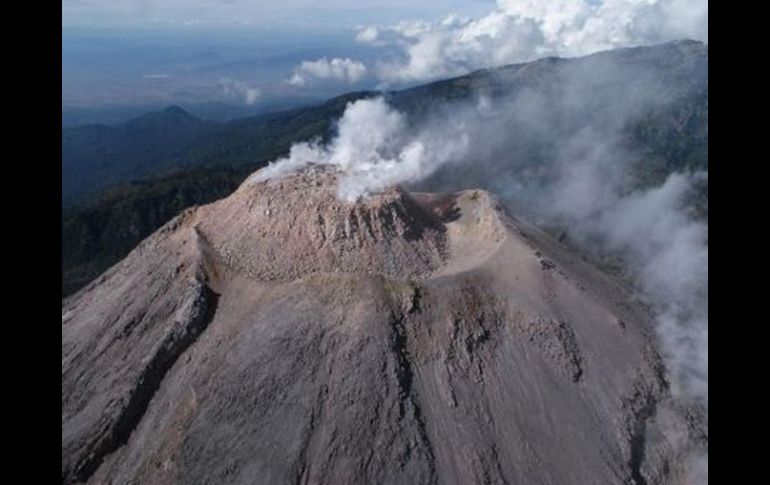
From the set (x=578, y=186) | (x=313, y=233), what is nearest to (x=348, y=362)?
(x=313, y=233)

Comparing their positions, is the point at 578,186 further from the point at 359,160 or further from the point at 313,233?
the point at 313,233

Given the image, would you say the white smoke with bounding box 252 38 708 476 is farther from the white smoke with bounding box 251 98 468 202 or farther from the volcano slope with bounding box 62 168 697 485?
the volcano slope with bounding box 62 168 697 485

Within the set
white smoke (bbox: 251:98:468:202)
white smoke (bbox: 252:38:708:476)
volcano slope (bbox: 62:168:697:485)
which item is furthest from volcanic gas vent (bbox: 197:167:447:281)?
white smoke (bbox: 252:38:708:476)

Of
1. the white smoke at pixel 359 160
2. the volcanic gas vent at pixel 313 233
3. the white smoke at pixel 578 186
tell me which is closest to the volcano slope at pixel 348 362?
the volcanic gas vent at pixel 313 233

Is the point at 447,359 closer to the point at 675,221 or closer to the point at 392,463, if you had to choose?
the point at 392,463

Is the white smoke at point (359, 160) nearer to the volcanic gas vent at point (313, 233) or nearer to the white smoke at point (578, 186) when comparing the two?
the white smoke at point (578, 186)
